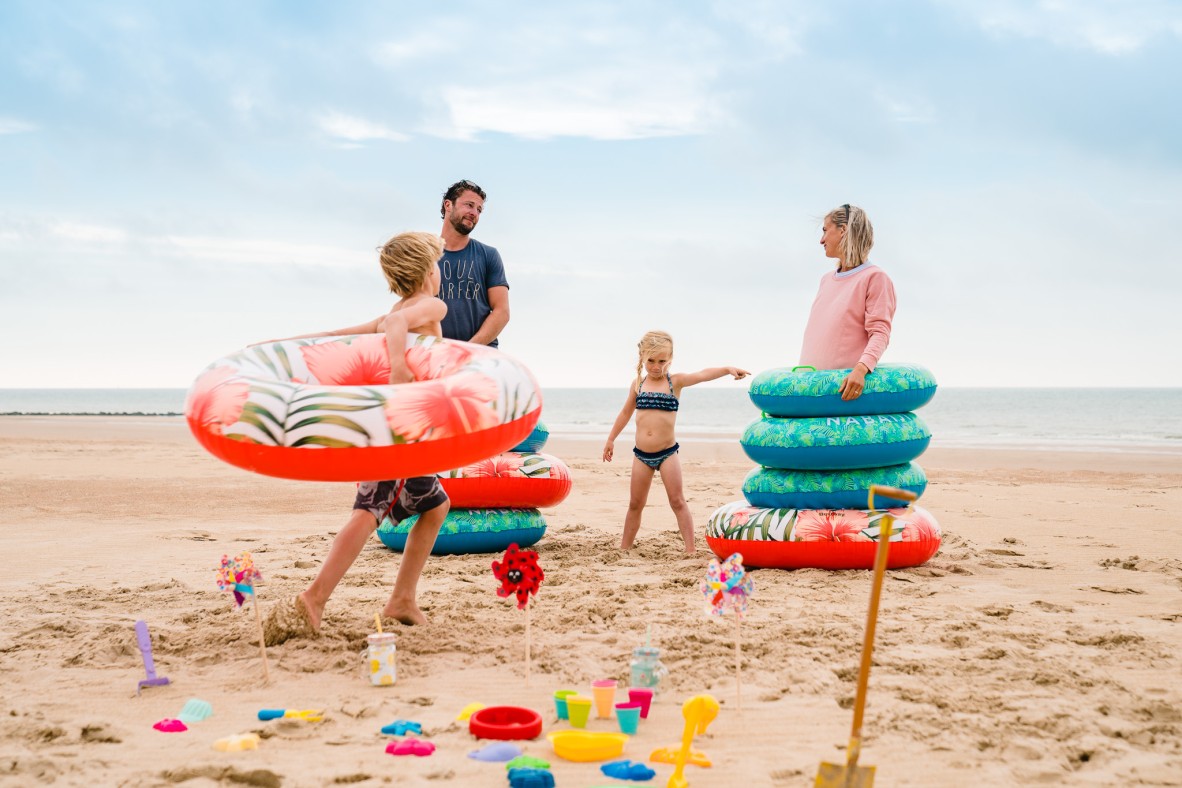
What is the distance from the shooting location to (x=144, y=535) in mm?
8031

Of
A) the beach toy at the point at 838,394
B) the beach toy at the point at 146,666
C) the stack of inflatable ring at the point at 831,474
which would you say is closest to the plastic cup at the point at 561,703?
the beach toy at the point at 146,666

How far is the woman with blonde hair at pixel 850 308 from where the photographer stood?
237 inches

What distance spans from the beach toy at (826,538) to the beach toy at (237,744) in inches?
141

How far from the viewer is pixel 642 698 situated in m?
3.34

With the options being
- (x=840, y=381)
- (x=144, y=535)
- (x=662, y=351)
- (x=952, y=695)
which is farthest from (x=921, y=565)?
(x=144, y=535)

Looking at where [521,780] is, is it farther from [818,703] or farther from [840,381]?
[840,381]

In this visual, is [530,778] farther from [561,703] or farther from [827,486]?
[827,486]

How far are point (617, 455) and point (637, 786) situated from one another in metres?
15.9

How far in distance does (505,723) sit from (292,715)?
0.74m

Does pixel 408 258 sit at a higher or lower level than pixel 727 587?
higher

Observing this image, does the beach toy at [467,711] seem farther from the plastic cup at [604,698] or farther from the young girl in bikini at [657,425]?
the young girl in bikini at [657,425]

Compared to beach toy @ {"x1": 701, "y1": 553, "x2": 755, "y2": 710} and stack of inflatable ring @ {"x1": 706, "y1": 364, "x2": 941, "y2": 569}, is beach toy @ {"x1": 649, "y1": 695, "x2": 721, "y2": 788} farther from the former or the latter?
stack of inflatable ring @ {"x1": 706, "y1": 364, "x2": 941, "y2": 569}

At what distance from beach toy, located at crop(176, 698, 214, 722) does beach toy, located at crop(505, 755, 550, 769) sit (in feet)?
3.93

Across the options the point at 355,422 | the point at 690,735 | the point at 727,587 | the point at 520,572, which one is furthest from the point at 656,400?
the point at 690,735
